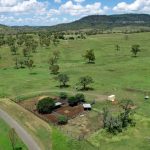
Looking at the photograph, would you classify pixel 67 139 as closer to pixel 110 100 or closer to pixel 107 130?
pixel 107 130

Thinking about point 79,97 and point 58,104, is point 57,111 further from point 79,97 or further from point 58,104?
point 79,97

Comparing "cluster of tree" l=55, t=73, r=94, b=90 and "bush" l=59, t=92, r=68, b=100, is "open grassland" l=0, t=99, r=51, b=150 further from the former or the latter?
"cluster of tree" l=55, t=73, r=94, b=90

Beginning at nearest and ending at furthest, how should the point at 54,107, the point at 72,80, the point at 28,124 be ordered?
the point at 28,124
the point at 54,107
the point at 72,80

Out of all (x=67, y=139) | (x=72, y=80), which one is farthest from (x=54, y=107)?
(x=72, y=80)

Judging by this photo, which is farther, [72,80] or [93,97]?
[72,80]

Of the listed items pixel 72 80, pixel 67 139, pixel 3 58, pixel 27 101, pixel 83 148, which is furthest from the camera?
pixel 3 58

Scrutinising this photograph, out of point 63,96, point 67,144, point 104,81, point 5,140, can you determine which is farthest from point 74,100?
point 104,81
